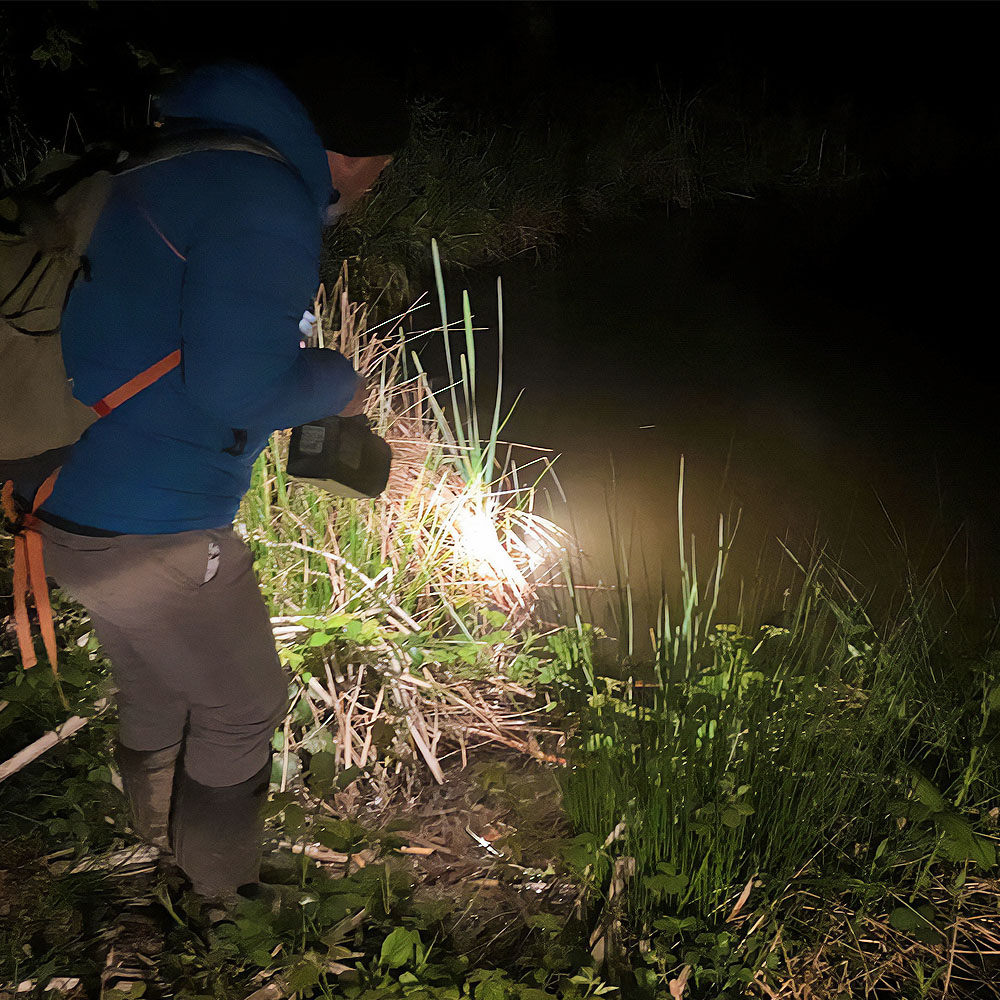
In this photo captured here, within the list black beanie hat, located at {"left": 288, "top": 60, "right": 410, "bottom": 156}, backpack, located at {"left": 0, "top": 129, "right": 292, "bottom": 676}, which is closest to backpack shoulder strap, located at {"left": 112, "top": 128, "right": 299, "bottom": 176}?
backpack, located at {"left": 0, "top": 129, "right": 292, "bottom": 676}

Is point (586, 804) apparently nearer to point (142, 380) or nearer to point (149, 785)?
point (149, 785)

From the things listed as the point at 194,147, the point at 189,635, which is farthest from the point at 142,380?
the point at 189,635

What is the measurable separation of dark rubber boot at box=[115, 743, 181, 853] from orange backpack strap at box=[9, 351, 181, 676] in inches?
12.5

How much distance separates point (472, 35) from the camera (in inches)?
485

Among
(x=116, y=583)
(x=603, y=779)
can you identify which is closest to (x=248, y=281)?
(x=116, y=583)

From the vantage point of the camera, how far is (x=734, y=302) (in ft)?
22.5

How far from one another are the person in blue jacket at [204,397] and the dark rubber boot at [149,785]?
8 cm

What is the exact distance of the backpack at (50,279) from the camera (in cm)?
142

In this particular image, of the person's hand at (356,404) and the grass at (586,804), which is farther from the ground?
the person's hand at (356,404)

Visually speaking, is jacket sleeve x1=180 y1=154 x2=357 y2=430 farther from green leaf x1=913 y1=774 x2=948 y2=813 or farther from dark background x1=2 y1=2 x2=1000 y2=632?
green leaf x1=913 y1=774 x2=948 y2=813

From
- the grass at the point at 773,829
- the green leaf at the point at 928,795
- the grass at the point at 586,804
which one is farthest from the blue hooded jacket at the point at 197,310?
the green leaf at the point at 928,795

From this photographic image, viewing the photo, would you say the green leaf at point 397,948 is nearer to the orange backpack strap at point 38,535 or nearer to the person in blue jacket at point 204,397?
the person in blue jacket at point 204,397

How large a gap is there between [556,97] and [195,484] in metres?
10.1

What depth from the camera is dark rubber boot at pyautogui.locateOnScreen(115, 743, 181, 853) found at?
6.49 feet
